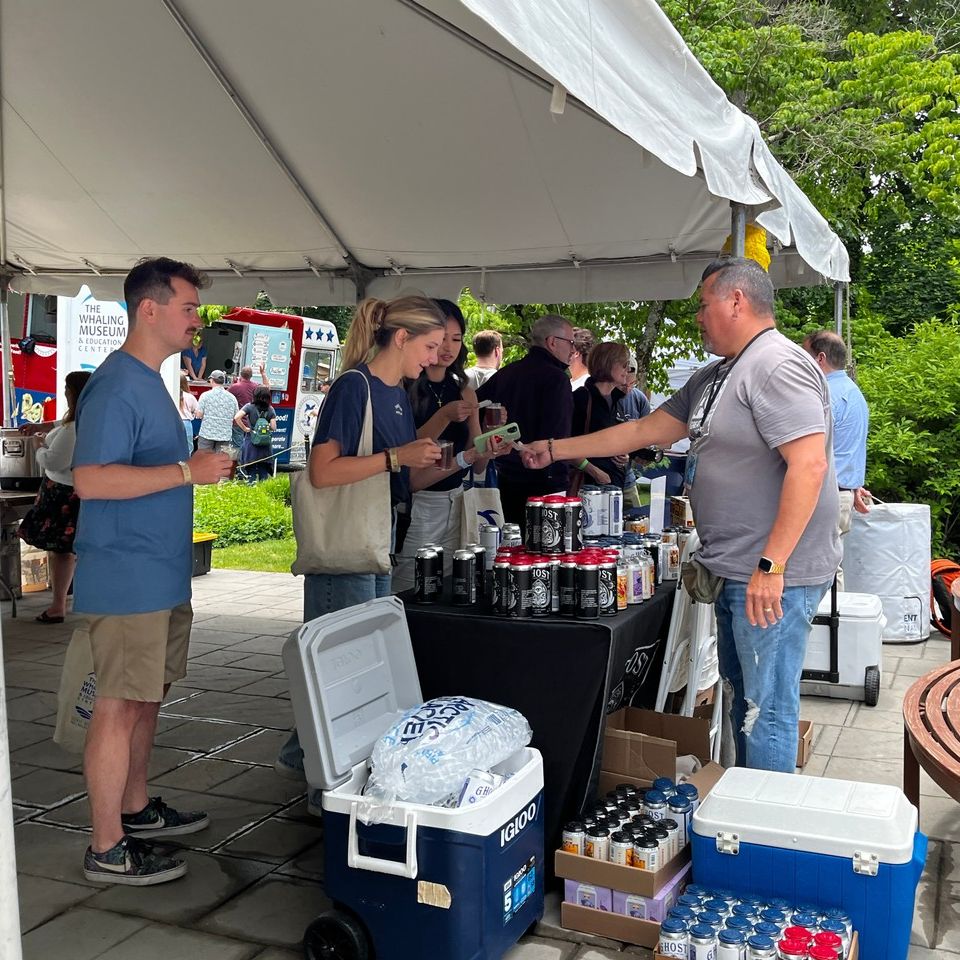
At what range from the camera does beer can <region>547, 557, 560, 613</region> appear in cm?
299

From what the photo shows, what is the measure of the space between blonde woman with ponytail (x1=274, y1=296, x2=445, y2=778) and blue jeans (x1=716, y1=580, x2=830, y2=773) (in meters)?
1.08

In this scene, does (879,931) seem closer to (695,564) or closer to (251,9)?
(695,564)

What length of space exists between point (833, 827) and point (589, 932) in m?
0.75

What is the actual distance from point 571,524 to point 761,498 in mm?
585

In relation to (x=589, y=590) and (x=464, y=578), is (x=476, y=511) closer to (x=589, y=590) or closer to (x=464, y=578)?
(x=464, y=578)

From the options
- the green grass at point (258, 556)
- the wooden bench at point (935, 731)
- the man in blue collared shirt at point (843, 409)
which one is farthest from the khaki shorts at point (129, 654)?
the green grass at point (258, 556)

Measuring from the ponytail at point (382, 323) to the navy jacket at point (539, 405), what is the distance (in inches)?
71.8

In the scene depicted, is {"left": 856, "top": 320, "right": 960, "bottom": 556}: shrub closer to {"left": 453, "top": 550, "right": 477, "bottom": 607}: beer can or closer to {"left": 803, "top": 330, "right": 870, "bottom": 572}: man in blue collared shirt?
{"left": 803, "top": 330, "right": 870, "bottom": 572}: man in blue collared shirt

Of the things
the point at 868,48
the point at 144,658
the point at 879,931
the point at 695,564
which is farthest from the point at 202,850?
the point at 868,48

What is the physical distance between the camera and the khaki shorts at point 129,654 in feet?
9.57

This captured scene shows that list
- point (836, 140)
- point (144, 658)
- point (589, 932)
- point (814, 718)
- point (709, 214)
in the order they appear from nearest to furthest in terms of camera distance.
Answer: point (589, 932)
point (144, 658)
point (814, 718)
point (709, 214)
point (836, 140)

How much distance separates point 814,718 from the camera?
194 inches

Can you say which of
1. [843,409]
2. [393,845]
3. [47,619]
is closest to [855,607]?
[843,409]

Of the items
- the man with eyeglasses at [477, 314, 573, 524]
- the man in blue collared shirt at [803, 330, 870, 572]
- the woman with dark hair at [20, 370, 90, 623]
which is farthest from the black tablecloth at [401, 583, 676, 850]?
the woman with dark hair at [20, 370, 90, 623]
